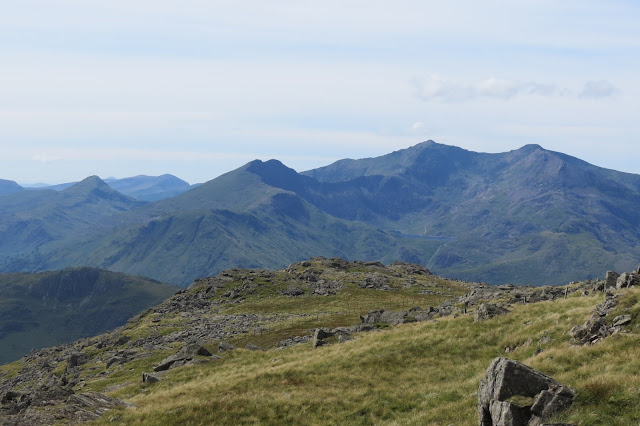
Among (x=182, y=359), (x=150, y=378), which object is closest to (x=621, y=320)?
(x=150, y=378)

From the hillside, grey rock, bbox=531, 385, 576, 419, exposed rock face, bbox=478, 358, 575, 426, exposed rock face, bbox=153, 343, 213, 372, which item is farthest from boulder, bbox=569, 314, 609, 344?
exposed rock face, bbox=153, 343, 213, 372

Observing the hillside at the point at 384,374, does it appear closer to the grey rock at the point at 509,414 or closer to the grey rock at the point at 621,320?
the grey rock at the point at 621,320

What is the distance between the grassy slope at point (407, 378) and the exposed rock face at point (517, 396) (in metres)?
0.81

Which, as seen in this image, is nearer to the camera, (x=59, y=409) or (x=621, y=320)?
(x=621, y=320)

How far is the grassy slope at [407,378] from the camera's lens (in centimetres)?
2683

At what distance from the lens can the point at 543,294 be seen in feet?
205

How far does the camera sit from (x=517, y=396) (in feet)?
78.3

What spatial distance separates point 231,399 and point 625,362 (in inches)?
892

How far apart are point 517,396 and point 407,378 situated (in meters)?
15.1

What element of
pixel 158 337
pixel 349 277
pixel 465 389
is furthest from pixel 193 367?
pixel 349 277

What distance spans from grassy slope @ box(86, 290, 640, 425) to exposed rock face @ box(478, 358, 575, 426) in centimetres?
81

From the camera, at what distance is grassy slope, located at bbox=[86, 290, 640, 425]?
26.8m

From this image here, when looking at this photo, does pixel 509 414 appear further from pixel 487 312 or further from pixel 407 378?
pixel 487 312

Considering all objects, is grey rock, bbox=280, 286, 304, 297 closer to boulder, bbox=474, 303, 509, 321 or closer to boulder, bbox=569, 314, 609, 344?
boulder, bbox=474, 303, 509, 321
